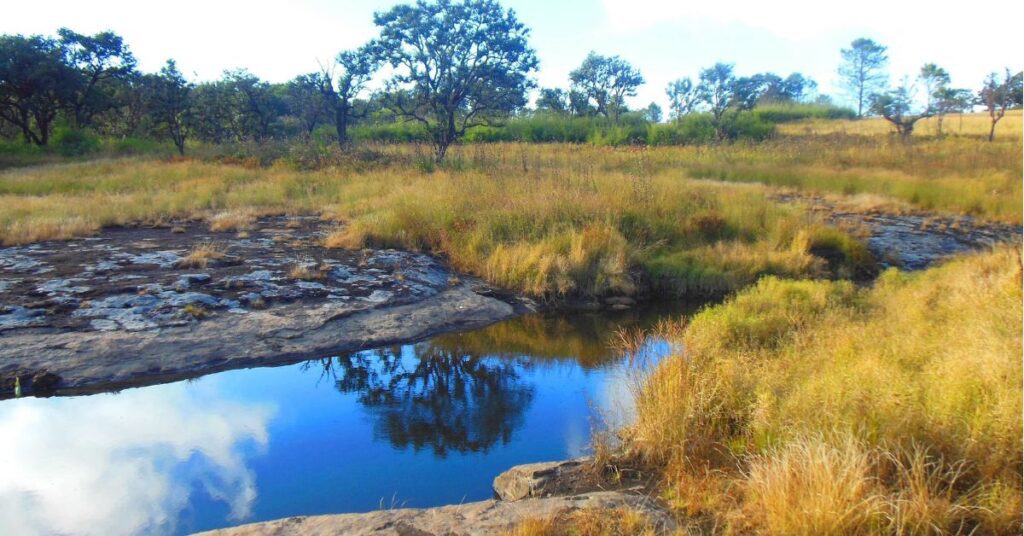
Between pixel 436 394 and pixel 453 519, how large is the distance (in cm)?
280

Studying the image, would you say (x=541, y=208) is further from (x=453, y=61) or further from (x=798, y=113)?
(x=798, y=113)

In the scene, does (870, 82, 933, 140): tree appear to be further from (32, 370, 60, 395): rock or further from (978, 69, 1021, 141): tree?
(32, 370, 60, 395): rock

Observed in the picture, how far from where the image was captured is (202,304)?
822cm

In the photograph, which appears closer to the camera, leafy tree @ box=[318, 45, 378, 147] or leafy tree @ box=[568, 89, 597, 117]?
leafy tree @ box=[318, 45, 378, 147]

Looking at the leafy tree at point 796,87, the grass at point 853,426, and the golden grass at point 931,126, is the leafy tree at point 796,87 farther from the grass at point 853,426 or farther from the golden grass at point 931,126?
the grass at point 853,426

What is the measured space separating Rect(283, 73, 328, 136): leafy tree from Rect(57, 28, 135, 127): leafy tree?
924 cm

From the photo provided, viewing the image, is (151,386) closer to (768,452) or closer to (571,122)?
(768,452)

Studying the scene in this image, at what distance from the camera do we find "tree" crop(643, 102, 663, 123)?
41647mm

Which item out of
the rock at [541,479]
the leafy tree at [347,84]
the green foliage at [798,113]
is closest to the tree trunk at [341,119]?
the leafy tree at [347,84]

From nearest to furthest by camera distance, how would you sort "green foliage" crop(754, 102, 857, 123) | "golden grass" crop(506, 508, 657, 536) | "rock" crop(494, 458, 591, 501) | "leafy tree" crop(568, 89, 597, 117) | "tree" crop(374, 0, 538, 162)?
"golden grass" crop(506, 508, 657, 536) < "rock" crop(494, 458, 591, 501) < "tree" crop(374, 0, 538, 162) < "green foliage" crop(754, 102, 857, 123) < "leafy tree" crop(568, 89, 597, 117)

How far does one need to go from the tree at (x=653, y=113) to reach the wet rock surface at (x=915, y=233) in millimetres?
25773

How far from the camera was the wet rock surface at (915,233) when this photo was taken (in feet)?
40.7

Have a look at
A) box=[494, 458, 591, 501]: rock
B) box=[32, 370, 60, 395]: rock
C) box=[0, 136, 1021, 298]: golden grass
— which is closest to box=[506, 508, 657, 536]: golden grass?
box=[494, 458, 591, 501]: rock

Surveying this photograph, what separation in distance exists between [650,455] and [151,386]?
506 cm
